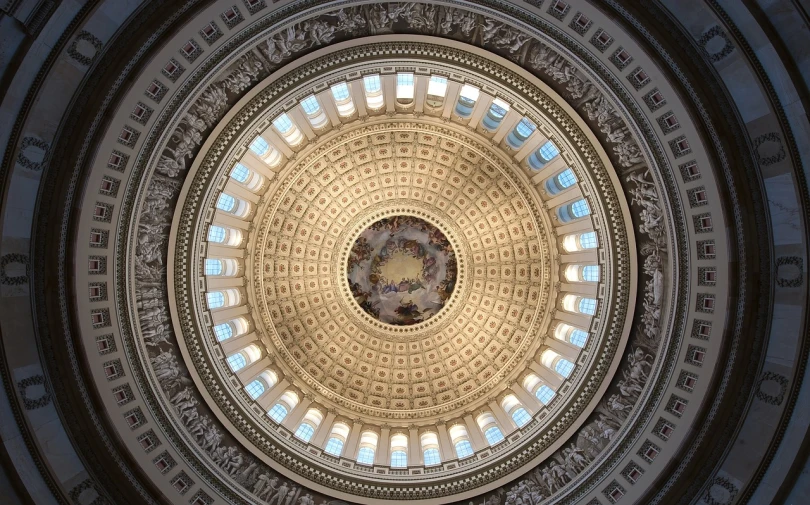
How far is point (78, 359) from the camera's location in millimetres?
17438

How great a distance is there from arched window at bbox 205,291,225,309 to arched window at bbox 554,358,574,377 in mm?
17992

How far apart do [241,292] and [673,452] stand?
2202 centimetres

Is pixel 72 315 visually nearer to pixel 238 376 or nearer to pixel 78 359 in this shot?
pixel 78 359

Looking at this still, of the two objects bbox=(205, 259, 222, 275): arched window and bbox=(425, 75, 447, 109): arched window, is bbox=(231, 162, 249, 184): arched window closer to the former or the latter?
bbox=(205, 259, 222, 275): arched window

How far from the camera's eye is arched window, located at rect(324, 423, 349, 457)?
25625 mm

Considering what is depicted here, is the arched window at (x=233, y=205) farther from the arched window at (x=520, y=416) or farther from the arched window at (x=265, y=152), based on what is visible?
the arched window at (x=520, y=416)

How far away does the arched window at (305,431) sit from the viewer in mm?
25844

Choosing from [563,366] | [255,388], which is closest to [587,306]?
[563,366]

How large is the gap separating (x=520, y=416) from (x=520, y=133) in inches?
576

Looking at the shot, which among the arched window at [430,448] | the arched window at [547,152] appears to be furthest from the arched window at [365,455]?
the arched window at [547,152]

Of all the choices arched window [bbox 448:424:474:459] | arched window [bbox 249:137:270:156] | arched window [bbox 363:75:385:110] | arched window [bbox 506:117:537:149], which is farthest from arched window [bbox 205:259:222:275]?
arched window [bbox 506:117:537:149]

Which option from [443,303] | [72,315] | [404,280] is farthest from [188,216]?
[443,303]

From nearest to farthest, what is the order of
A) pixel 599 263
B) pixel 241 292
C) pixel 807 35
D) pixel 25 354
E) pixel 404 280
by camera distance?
pixel 807 35 → pixel 25 354 → pixel 599 263 → pixel 241 292 → pixel 404 280

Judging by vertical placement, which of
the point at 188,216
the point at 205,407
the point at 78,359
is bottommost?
the point at 205,407
